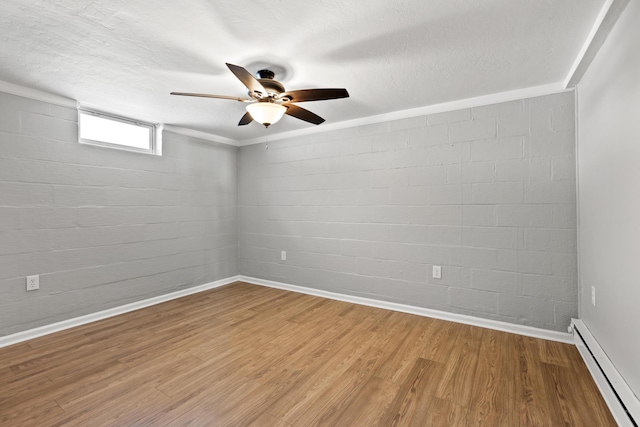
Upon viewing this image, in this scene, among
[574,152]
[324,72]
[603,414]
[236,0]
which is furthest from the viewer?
[574,152]

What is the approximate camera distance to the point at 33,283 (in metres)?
2.74

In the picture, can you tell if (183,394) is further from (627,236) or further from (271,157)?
(271,157)

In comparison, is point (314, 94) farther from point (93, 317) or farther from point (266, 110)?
point (93, 317)

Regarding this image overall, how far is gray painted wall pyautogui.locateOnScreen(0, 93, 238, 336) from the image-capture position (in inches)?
104

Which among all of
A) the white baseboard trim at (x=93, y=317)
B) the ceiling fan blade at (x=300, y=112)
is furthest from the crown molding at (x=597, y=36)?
the white baseboard trim at (x=93, y=317)

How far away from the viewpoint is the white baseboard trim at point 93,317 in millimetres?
2621

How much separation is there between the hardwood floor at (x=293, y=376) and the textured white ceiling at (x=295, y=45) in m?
2.32

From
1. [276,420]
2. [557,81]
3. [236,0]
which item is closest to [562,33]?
[557,81]

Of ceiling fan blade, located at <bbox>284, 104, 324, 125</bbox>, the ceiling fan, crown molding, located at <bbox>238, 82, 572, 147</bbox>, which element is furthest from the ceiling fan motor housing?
crown molding, located at <bbox>238, 82, 572, 147</bbox>

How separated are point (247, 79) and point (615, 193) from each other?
2365mm

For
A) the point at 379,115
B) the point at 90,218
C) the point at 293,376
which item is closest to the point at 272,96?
the point at 379,115

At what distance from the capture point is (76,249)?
3020 millimetres

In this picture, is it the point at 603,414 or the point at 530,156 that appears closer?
the point at 603,414

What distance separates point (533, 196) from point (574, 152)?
18.9 inches
